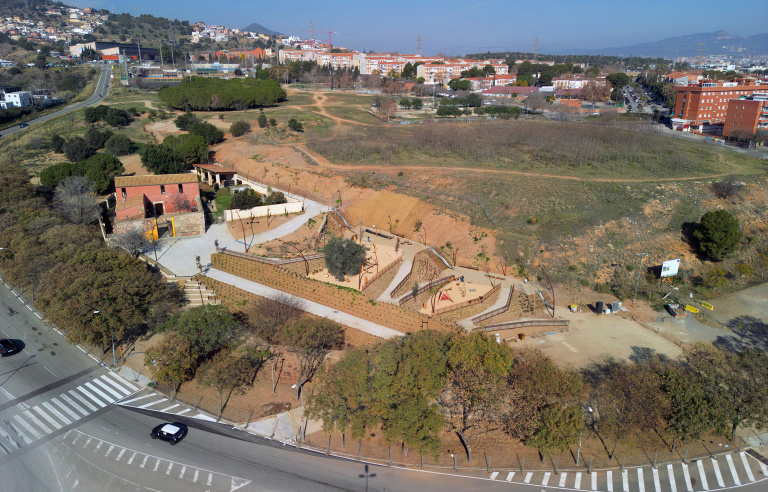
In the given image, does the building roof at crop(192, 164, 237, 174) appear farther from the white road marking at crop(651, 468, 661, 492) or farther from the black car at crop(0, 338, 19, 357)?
the white road marking at crop(651, 468, 661, 492)

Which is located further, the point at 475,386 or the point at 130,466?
the point at 475,386

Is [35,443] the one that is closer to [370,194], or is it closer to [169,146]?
[370,194]

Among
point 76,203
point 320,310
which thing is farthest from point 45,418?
point 76,203

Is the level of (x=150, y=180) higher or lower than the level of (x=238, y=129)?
lower

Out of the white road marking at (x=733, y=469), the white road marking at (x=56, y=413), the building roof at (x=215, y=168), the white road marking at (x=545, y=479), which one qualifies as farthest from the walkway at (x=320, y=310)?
the building roof at (x=215, y=168)

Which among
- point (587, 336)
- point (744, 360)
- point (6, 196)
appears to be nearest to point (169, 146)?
point (6, 196)

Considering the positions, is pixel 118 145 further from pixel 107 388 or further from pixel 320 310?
pixel 320 310
